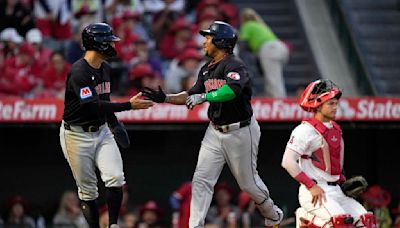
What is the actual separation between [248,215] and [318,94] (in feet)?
14.3

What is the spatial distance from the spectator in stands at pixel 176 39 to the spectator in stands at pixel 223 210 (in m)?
1.99

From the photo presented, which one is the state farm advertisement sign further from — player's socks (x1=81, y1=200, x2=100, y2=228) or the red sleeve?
the red sleeve

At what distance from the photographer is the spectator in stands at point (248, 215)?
14.5m

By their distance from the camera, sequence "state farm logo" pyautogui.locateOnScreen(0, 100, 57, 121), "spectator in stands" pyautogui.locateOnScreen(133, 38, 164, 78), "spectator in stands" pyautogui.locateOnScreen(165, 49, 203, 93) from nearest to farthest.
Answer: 1. "state farm logo" pyautogui.locateOnScreen(0, 100, 57, 121)
2. "spectator in stands" pyautogui.locateOnScreen(165, 49, 203, 93)
3. "spectator in stands" pyautogui.locateOnScreen(133, 38, 164, 78)

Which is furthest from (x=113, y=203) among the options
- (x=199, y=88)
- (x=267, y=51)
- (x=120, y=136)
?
(x=267, y=51)

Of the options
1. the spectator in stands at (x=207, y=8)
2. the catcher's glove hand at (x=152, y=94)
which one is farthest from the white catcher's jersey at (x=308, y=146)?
the spectator in stands at (x=207, y=8)

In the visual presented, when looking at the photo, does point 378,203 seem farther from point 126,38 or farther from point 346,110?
point 126,38

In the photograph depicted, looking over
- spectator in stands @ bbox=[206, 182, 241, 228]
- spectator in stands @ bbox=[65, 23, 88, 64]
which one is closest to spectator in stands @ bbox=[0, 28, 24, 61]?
spectator in stands @ bbox=[65, 23, 88, 64]

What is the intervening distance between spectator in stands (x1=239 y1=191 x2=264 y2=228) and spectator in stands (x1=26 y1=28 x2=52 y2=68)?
9.48 ft

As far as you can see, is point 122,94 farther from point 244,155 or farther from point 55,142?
point 244,155

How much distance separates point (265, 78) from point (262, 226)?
88.7 inches

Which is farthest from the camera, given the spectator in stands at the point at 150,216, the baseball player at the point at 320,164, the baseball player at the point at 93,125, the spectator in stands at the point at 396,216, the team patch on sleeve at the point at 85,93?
the spectator in stands at the point at 396,216

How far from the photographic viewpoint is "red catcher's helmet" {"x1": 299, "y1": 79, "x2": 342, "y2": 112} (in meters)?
10.3

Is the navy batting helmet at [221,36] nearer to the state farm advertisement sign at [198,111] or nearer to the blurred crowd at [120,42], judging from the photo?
the state farm advertisement sign at [198,111]
